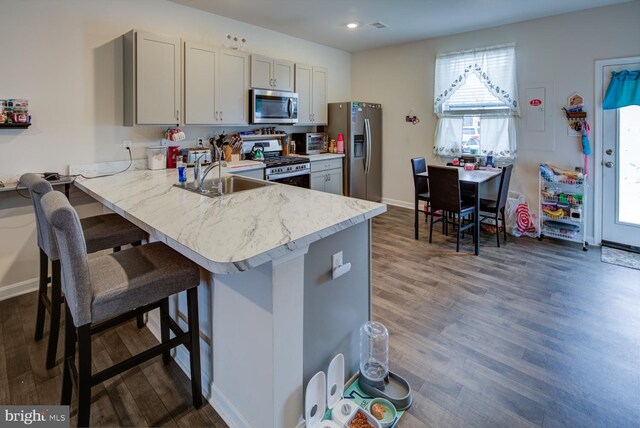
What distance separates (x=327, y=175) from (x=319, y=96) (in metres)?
1.20

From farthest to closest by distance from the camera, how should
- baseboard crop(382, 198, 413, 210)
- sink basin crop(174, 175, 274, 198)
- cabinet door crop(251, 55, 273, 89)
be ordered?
baseboard crop(382, 198, 413, 210), cabinet door crop(251, 55, 273, 89), sink basin crop(174, 175, 274, 198)

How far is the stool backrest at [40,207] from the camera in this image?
5.79 feet

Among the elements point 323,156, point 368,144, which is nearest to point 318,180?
point 323,156

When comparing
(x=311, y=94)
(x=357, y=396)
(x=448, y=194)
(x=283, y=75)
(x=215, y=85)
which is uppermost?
(x=283, y=75)

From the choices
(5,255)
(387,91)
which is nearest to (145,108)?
(5,255)

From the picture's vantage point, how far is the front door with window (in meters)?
3.82

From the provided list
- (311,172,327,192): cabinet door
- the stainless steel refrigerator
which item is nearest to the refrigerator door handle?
the stainless steel refrigerator

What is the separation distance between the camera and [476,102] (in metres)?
4.81

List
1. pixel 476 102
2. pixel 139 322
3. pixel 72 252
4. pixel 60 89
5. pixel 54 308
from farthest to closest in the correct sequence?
pixel 476 102 → pixel 60 89 → pixel 139 322 → pixel 54 308 → pixel 72 252

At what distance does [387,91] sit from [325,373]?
16.7ft

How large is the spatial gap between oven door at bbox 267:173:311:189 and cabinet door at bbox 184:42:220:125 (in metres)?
0.97

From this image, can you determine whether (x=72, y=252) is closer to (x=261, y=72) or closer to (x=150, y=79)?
(x=150, y=79)

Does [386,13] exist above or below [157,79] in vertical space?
above

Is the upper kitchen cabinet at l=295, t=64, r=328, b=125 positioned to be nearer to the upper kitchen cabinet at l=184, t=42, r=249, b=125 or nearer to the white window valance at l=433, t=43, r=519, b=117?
the upper kitchen cabinet at l=184, t=42, r=249, b=125
